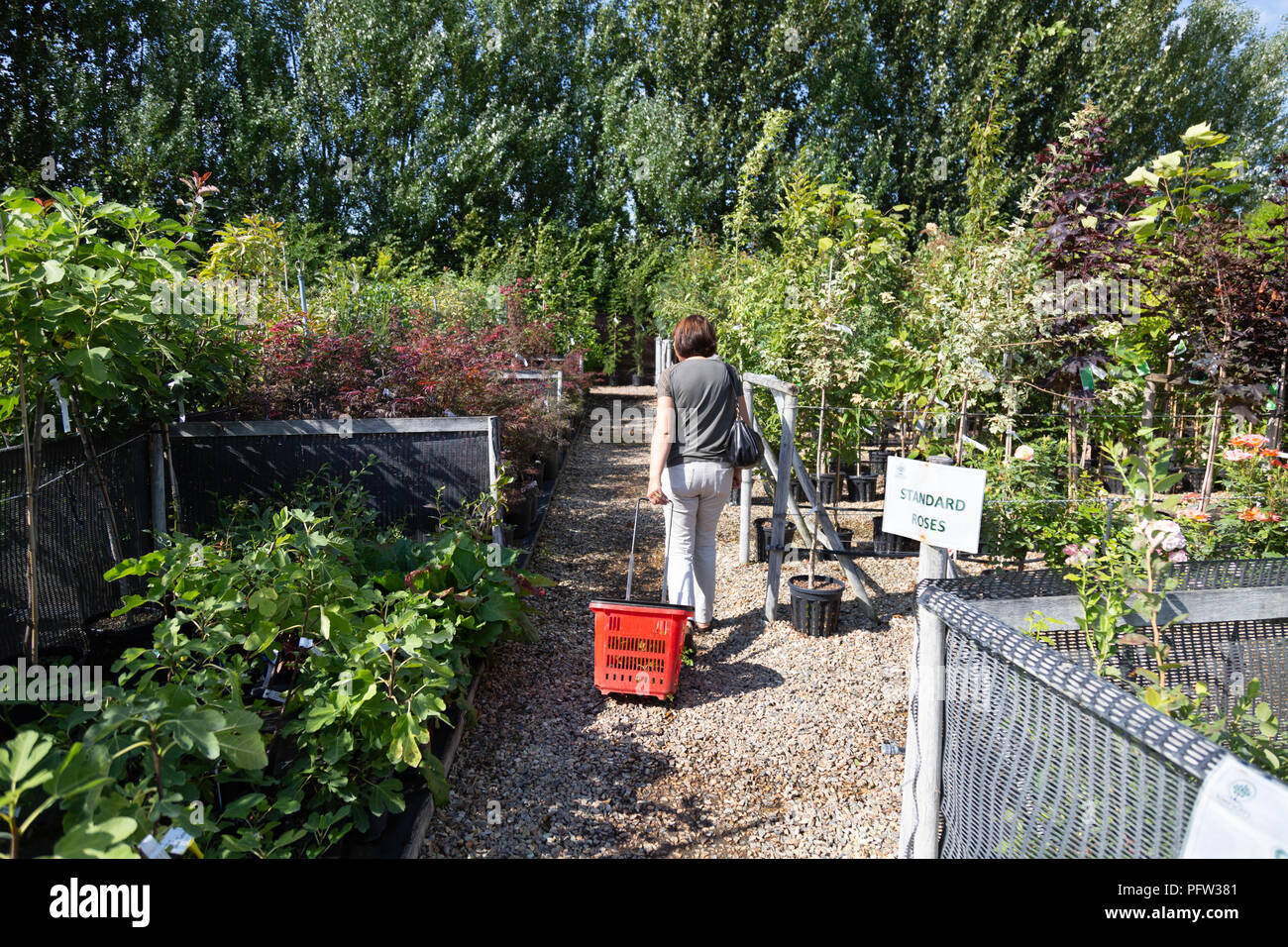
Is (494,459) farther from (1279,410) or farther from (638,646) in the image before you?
(1279,410)

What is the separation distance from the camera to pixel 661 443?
13.1ft

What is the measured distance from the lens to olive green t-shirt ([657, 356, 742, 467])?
12.9 ft

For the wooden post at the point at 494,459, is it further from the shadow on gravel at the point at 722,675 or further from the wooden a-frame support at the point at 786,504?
the wooden a-frame support at the point at 786,504

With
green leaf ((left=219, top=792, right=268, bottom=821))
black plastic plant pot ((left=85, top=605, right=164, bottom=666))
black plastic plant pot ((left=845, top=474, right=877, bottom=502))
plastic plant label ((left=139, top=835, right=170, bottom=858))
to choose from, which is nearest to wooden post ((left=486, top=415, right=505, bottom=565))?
black plastic plant pot ((left=85, top=605, right=164, bottom=666))

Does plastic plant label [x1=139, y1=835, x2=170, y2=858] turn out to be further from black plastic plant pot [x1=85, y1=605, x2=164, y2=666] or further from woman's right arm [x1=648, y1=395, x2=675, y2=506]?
woman's right arm [x1=648, y1=395, x2=675, y2=506]

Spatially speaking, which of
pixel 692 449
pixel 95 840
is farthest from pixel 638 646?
pixel 95 840

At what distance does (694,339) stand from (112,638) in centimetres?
295

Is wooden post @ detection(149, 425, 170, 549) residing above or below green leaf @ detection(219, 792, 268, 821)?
above

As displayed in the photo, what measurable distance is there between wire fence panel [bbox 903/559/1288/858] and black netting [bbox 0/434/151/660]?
3.30 meters

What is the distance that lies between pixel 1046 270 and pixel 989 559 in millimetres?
2322

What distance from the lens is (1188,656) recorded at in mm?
1992

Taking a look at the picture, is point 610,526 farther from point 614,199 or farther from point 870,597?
point 614,199
